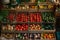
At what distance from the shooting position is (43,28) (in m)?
5.80

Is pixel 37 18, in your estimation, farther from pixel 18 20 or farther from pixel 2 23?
pixel 2 23

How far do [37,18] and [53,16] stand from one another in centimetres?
52

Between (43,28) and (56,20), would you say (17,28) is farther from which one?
(56,20)

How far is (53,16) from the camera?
595 cm

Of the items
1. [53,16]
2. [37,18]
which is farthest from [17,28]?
[53,16]

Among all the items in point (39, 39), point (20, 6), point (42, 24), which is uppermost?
point (20, 6)

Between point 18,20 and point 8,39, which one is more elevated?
point 18,20

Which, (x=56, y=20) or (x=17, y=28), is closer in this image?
(x=17, y=28)

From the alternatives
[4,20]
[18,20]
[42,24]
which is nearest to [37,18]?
[42,24]

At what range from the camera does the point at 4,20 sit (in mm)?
5816

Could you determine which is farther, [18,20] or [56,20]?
[56,20]

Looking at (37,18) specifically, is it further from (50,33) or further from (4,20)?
(4,20)

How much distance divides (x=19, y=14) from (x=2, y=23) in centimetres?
62

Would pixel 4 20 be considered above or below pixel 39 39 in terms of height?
above
